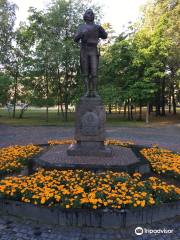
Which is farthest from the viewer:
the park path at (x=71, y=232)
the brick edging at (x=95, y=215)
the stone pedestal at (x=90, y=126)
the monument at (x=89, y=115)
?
the stone pedestal at (x=90, y=126)

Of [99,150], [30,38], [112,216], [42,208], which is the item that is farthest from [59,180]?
[30,38]

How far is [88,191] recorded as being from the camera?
629 cm

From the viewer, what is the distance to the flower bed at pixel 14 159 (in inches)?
325

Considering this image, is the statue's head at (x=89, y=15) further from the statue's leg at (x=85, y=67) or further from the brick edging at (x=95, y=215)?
the brick edging at (x=95, y=215)

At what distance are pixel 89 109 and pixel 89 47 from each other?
78.2 inches

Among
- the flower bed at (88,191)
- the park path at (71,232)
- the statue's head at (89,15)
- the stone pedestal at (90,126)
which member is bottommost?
the park path at (71,232)

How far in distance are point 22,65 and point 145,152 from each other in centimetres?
2404

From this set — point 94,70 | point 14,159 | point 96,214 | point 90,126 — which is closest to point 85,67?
point 94,70

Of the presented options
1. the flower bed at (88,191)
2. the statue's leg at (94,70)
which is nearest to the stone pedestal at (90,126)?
the statue's leg at (94,70)

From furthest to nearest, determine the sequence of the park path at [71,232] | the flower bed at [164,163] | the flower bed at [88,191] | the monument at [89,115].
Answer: the monument at [89,115]
the flower bed at [164,163]
the flower bed at [88,191]
the park path at [71,232]

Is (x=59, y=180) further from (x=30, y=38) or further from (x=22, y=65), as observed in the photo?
(x=30, y=38)

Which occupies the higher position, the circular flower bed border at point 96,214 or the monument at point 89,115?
the monument at point 89,115

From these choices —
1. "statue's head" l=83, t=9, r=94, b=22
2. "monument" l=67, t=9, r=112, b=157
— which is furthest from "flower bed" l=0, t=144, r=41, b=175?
"statue's head" l=83, t=9, r=94, b=22

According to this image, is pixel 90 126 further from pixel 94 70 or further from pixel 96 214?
pixel 96 214
